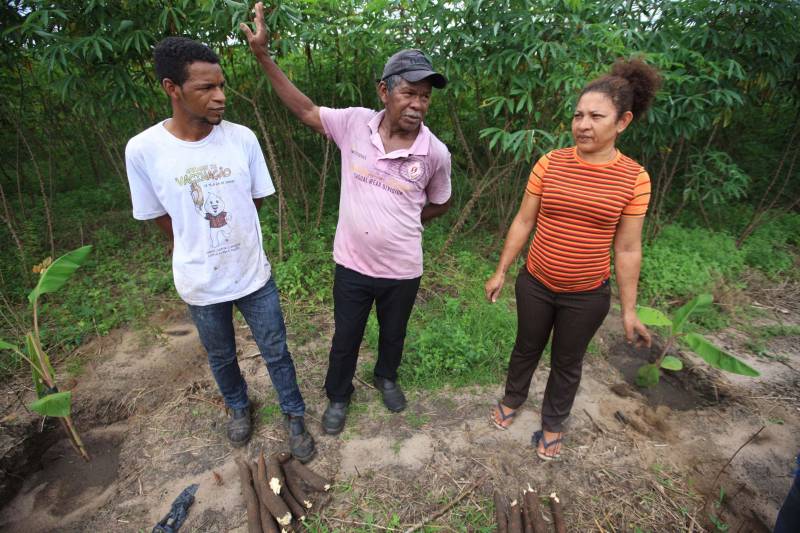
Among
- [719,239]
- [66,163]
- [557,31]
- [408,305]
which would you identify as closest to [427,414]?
[408,305]

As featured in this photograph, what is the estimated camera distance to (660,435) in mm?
2467

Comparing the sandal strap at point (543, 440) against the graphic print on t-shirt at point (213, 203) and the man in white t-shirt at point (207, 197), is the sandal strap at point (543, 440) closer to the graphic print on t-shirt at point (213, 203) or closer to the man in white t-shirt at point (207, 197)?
the man in white t-shirt at point (207, 197)

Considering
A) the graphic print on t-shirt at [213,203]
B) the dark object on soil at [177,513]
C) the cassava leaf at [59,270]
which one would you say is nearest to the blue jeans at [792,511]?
the graphic print on t-shirt at [213,203]

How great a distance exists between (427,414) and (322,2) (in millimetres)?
3102

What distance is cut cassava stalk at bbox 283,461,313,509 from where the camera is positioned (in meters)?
1.98

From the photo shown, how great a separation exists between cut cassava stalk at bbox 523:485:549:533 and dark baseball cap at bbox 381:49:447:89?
2.07m

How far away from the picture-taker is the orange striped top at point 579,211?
169 centimetres

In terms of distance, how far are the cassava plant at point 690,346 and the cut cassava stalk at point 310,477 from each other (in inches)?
81.7

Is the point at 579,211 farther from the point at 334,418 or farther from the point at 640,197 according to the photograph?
the point at 334,418

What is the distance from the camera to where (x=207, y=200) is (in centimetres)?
171

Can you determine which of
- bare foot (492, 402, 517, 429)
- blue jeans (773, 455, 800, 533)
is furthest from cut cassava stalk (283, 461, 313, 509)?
blue jeans (773, 455, 800, 533)

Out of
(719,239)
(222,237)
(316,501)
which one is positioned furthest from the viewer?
(719,239)

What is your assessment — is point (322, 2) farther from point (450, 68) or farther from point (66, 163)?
point (66, 163)

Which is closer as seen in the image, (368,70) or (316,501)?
(316,501)
